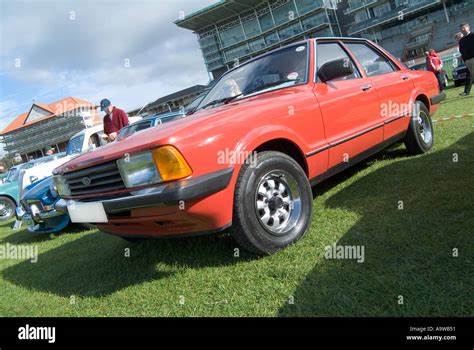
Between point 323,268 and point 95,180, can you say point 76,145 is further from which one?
point 323,268

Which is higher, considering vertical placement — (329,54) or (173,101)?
(173,101)

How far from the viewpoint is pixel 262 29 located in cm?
6725

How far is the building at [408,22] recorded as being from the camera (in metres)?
48.4

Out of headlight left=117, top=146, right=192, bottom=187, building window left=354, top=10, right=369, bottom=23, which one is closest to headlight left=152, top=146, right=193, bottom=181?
headlight left=117, top=146, right=192, bottom=187

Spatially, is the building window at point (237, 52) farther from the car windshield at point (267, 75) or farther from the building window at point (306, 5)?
the car windshield at point (267, 75)

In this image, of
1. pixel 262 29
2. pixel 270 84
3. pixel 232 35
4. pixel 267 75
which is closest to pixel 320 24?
pixel 262 29

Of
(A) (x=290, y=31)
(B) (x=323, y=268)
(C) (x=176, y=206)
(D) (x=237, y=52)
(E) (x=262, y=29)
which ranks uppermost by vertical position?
(E) (x=262, y=29)

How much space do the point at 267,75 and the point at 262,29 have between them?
68.6 metres

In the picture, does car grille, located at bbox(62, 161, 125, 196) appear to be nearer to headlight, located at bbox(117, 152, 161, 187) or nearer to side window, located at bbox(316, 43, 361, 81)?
headlight, located at bbox(117, 152, 161, 187)

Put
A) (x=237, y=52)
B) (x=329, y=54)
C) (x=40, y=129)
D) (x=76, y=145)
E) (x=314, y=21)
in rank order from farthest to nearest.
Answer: (x=40, y=129) < (x=237, y=52) < (x=314, y=21) < (x=76, y=145) < (x=329, y=54)

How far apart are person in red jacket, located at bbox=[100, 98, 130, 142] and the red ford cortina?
12.2ft

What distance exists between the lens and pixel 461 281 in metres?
1.96

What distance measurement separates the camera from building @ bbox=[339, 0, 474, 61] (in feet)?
159
